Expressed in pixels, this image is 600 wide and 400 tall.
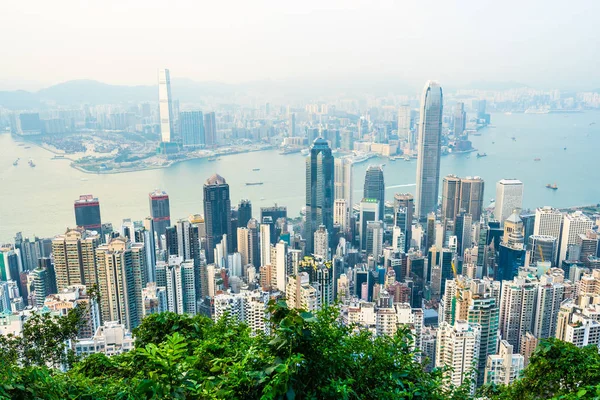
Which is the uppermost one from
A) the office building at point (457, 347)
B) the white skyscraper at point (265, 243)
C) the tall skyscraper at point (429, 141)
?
the tall skyscraper at point (429, 141)

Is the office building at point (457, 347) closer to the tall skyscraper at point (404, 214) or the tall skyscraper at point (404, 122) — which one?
the tall skyscraper at point (404, 214)

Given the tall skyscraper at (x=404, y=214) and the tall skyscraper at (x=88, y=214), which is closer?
the tall skyscraper at (x=88, y=214)

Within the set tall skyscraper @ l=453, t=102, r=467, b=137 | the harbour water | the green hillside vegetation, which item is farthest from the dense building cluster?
tall skyscraper @ l=453, t=102, r=467, b=137

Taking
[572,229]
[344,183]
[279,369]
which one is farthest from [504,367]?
[344,183]

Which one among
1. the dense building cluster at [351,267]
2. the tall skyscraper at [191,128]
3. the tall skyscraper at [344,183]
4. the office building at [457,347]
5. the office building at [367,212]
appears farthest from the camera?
A: the tall skyscraper at [191,128]

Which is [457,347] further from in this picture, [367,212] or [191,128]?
[191,128]

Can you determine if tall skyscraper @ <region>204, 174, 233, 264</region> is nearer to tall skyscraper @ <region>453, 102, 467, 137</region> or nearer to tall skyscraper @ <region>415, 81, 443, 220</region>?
tall skyscraper @ <region>415, 81, 443, 220</region>

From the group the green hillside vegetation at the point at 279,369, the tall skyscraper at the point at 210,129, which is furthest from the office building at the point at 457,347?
the tall skyscraper at the point at 210,129
